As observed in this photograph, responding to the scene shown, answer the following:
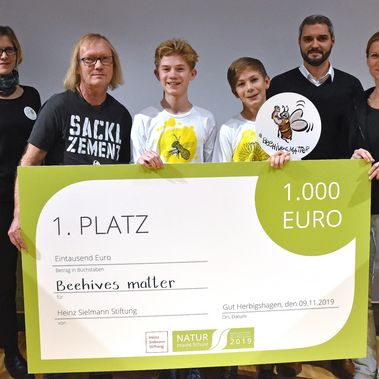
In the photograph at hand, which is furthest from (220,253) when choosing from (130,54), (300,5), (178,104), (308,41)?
(300,5)

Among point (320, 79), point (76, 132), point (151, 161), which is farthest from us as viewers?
point (320, 79)

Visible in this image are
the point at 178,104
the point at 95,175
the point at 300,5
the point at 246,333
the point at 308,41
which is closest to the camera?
the point at 95,175

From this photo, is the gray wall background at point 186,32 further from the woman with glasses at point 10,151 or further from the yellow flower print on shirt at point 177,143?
the yellow flower print on shirt at point 177,143

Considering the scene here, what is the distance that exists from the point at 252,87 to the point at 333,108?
425 millimetres

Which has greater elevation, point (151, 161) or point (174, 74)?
point (174, 74)

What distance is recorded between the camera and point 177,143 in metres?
2.04

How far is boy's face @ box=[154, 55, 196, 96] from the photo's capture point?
6.70ft

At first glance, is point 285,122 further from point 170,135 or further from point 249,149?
point 170,135

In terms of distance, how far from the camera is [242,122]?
212 cm

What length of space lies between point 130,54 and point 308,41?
3.18 ft

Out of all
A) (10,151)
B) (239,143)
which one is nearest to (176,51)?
(239,143)

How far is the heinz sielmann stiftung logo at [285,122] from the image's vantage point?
1895 millimetres

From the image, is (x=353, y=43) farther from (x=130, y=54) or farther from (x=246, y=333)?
(x=246, y=333)

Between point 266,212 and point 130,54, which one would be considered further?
point 130,54
